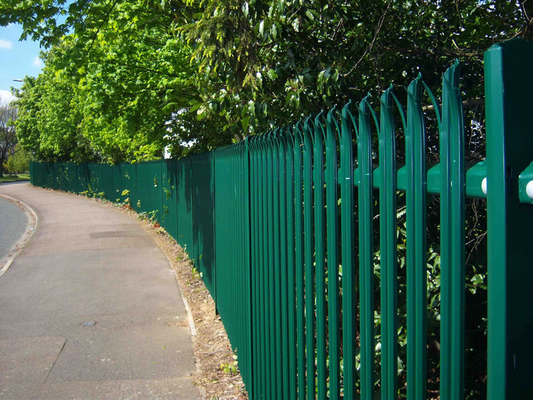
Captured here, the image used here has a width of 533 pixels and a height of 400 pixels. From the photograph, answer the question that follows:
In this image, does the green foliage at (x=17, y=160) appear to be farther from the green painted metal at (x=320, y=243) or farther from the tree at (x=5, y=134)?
the green painted metal at (x=320, y=243)

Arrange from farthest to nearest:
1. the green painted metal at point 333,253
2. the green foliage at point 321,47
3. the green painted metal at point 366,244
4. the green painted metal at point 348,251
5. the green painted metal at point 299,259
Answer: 1. the green foliage at point 321,47
2. the green painted metal at point 299,259
3. the green painted metal at point 333,253
4. the green painted metal at point 348,251
5. the green painted metal at point 366,244

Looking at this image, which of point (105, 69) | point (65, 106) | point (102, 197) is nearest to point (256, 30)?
point (105, 69)

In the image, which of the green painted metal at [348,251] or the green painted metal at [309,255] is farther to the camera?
the green painted metal at [309,255]

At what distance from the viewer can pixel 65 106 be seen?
28469 mm

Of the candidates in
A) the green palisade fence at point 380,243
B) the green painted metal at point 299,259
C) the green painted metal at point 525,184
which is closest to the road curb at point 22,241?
the green palisade fence at point 380,243

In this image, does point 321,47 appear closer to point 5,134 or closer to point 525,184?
point 525,184

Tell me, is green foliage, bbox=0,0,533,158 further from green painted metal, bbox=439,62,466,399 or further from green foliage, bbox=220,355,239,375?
green painted metal, bbox=439,62,466,399

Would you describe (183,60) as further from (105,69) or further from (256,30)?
(256,30)

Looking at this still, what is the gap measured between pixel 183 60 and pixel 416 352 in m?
10.1

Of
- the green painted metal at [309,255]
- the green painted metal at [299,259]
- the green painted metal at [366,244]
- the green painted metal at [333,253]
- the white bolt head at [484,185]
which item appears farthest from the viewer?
the green painted metal at [299,259]

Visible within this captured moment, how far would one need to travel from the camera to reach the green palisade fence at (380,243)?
1.10 m

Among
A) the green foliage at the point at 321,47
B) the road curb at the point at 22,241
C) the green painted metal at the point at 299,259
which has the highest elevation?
the green foliage at the point at 321,47

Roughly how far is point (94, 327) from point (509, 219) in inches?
241

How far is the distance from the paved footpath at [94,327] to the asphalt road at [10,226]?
8.88ft
